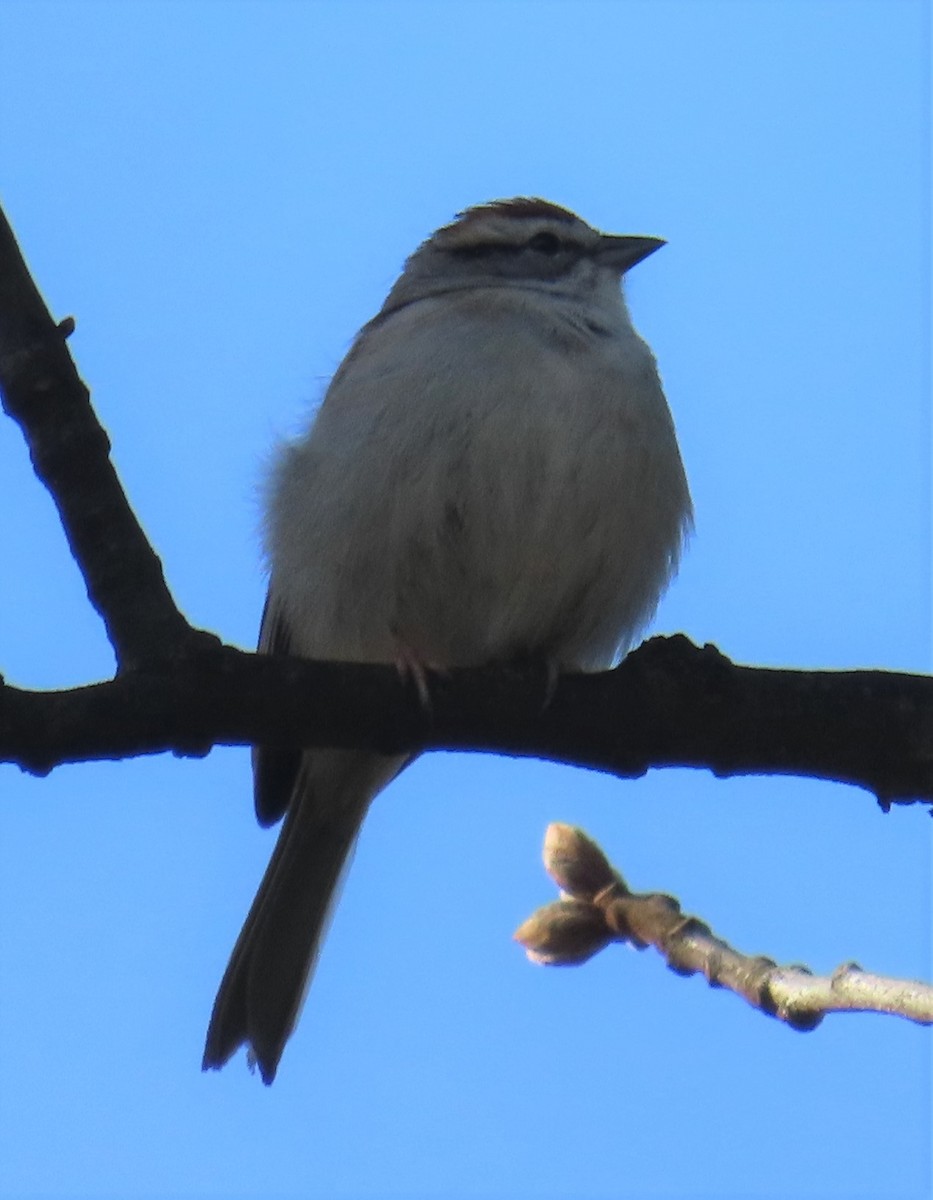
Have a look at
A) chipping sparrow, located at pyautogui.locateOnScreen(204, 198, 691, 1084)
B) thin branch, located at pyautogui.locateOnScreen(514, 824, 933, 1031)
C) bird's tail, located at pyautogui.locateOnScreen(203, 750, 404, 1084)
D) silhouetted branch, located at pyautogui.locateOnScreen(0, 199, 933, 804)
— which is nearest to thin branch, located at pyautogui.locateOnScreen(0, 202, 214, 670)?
silhouetted branch, located at pyautogui.locateOnScreen(0, 199, 933, 804)

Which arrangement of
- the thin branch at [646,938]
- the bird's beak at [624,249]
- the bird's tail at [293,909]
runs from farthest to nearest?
the bird's beak at [624,249] → the bird's tail at [293,909] → the thin branch at [646,938]

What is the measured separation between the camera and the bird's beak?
6898 millimetres

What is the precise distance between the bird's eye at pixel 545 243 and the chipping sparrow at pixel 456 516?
0.69 m

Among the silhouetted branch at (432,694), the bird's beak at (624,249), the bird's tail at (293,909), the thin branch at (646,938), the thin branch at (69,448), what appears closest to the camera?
the thin branch at (646,938)

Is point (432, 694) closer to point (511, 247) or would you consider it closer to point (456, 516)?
point (456, 516)

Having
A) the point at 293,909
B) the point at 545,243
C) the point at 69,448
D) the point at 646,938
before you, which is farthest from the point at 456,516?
the point at 545,243

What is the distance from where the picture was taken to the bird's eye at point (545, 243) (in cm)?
697

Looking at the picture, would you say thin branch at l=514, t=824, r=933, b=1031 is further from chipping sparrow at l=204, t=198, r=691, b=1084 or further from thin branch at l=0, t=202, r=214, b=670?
thin branch at l=0, t=202, r=214, b=670

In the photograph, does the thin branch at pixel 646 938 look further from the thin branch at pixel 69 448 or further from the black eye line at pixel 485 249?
the black eye line at pixel 485 249

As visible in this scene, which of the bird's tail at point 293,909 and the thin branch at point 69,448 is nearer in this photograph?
the thin branch at point 69,448

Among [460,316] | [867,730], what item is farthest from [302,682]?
[460,316]

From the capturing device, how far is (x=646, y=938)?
4125 millimetres

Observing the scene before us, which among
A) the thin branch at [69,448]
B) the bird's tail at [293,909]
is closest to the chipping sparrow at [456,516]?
the bird's tail at [293,909]

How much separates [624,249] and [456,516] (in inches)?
86.7
